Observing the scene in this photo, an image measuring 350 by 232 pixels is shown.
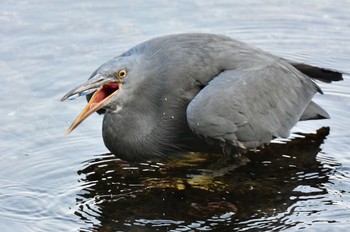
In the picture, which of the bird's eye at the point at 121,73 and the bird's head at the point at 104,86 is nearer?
the bird's head at the point at 104,86

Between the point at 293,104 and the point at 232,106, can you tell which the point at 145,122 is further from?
the point at 293,104

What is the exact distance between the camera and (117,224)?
25.7ft

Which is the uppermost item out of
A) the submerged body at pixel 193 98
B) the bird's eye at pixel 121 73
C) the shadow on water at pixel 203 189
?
Result: the bird's eye at pixel 121 73

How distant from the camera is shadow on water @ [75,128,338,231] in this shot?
7.85m

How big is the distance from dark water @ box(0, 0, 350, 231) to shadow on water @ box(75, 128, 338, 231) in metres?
0.01

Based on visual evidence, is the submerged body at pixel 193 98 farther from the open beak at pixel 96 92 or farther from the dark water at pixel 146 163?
the dark water at pixel 146 163

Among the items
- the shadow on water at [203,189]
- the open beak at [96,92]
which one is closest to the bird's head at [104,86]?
the open beak at [96,92]

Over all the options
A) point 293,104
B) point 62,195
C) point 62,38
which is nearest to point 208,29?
point 62,38

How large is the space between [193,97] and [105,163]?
1198mm

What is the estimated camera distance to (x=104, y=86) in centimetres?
785

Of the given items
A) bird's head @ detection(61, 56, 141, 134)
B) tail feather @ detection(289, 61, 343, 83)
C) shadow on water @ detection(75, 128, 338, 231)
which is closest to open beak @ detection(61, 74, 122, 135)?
bird's head @ detection(61, 56, 141, 134)

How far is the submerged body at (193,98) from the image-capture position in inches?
316

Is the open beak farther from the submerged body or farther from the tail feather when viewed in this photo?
the tail feather

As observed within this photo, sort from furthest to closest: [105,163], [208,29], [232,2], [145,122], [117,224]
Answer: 1. [232,2]
2. [208,29]
3. [105,163]
4. [145,122]
5. [117,224]
